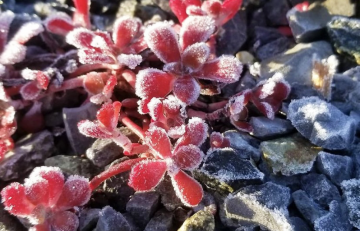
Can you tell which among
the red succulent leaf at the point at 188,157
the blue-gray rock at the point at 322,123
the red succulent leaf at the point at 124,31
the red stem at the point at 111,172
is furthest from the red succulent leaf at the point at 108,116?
the blue-gray rock at the point at 322,123

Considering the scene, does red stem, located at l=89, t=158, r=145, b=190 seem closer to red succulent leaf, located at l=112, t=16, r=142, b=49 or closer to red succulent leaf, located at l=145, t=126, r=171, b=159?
red succulent leaf, located at l=145, t=126, r=171, b=159

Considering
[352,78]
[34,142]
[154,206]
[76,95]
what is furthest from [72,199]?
[352,78]

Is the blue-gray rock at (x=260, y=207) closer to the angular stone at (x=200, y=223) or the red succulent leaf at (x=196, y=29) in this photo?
the angular stone at (x=200, y=223)

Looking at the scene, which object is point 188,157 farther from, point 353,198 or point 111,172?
point 353,198

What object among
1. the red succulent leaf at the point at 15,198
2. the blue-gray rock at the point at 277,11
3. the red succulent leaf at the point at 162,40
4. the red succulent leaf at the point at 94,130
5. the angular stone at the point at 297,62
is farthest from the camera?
the blue-gray rock at the point at 277,11

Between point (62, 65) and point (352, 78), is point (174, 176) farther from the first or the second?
point (352, 78)

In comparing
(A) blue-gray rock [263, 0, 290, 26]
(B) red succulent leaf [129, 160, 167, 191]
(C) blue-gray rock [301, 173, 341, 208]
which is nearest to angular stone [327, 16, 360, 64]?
(A) blue-gray rock [263, 0, 290, 26]
